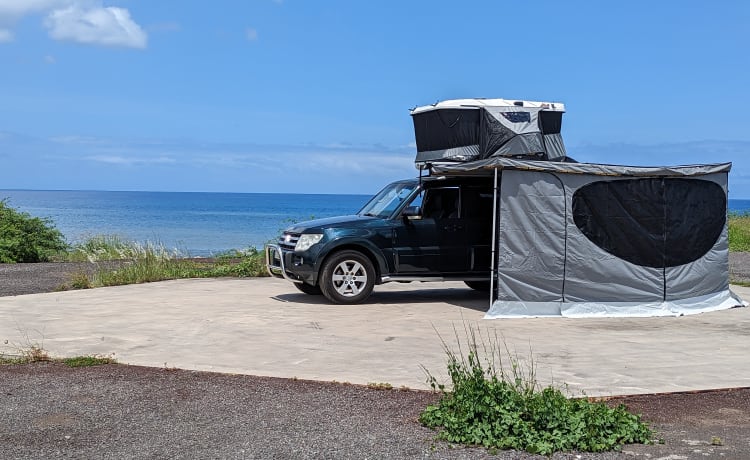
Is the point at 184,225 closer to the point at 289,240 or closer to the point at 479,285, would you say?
the point at 479,285

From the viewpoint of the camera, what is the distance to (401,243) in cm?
1322

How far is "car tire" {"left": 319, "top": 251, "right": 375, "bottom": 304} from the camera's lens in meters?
13.1

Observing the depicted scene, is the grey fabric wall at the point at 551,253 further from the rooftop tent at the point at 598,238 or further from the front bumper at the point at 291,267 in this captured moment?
the front bumper at the point at 291,267

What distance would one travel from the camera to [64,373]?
813cm

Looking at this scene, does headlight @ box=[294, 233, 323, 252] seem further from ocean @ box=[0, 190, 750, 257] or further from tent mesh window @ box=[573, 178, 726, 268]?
ocean @ box=[0, 190, 750, 257]

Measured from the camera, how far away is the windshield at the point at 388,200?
44.4 ft

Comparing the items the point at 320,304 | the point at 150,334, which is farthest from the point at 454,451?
the point at 320,304

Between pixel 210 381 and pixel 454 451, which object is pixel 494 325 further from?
pixel 454 451

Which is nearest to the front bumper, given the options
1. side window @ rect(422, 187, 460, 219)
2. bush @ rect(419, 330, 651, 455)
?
side window @ rect(422, 187, 460, 219)

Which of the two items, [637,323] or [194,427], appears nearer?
[194,427]

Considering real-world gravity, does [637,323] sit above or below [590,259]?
below

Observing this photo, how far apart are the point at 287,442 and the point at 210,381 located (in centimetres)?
214

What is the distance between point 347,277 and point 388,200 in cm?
146

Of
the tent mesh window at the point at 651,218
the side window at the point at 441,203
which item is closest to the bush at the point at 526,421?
the tent mesh window at the point at 651,218
